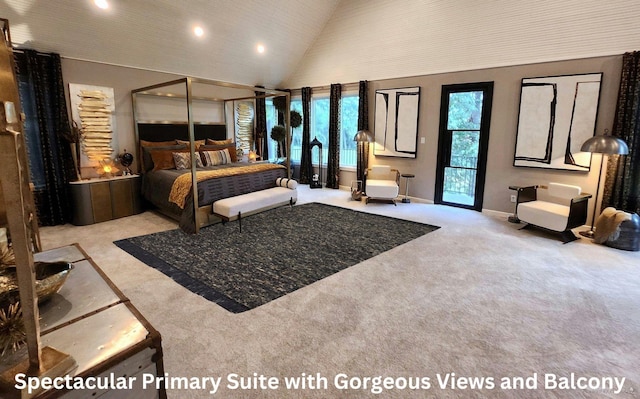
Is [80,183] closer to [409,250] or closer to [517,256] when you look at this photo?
[409,250]

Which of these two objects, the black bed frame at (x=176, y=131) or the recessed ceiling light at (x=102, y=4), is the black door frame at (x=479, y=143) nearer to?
the black bed frame at (x=176, y=131)

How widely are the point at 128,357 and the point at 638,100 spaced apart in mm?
5957

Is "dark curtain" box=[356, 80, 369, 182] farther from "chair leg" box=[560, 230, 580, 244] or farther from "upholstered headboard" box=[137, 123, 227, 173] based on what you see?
"chair leg" box=[560, 230, 580, 244]

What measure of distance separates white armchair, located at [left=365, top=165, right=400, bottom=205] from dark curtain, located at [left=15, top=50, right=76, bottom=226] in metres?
4.92

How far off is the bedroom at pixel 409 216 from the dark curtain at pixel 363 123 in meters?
0.19

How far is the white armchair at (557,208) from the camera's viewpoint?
4.33 meters

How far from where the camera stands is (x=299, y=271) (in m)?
3.42

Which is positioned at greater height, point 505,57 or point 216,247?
point 505,57

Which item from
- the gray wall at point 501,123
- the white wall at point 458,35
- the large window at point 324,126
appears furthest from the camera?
the large window at point 324,126

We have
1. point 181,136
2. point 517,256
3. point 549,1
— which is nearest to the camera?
point 517,256

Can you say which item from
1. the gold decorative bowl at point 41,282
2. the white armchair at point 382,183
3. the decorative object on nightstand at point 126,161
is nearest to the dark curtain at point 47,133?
the decorative object on nightstand at point 126,161

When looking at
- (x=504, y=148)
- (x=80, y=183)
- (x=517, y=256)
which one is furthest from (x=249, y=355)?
(x=504, y=148)

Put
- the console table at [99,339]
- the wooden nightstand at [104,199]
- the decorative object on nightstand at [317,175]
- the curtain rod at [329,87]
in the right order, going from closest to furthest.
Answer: the console table at [99,339] → the wooden nightstand at [104,199] → the curtain rod at [329,87] → the decorative object on nightstand at [317,175]

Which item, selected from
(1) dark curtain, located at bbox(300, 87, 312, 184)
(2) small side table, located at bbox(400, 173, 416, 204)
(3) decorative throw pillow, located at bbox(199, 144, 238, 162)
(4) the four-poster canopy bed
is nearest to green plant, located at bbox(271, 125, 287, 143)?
(1) dark curtain, located at bbox(300, 87, 312, 184)
